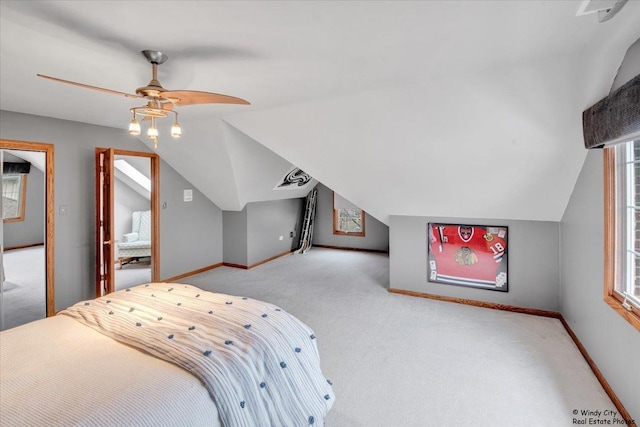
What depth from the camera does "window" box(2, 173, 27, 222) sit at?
4.25 metres

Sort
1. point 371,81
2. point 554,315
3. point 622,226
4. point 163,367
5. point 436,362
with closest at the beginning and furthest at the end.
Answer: point 163,367 < point 622,226 < point 371,81 < point 436,362 < point 554,315

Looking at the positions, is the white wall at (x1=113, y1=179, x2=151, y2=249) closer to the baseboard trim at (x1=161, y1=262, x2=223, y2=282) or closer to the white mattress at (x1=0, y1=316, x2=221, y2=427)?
the baseboard trim at (x1=161, y1=262, x2=223, y2=282)

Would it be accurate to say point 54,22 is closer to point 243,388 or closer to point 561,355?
point 243,388

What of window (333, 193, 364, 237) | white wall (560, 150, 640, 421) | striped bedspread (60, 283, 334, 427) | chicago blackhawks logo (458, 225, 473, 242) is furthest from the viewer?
window (333, 193, 364, 237)

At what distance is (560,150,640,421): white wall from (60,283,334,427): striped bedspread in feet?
5.96

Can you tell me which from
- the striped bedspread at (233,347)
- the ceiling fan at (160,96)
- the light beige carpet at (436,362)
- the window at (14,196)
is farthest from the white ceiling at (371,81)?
the striped bedspread at (233,347)

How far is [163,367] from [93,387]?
261 millimetres

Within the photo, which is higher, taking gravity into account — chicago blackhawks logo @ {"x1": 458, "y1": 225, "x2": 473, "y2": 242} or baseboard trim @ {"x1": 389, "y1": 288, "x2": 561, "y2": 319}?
chicago blackhawks logo @ {"x1": 458, "y1": 225, "x2": 473, "y2": 242}

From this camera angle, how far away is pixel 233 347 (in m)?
1.64

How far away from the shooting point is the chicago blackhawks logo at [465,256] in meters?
4.08

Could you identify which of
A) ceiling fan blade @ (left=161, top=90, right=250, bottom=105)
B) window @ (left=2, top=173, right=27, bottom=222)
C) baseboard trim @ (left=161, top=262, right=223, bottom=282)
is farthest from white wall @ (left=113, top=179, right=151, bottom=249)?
ceiling fan blade @ (left=161, top=90, right=250, bottom=105)

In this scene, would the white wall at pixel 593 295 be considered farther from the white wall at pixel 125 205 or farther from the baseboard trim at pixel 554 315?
the white wall at pixel 125 205

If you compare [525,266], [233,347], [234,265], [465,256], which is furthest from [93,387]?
[234,265]

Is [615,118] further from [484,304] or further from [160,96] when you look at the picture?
[484,304]
